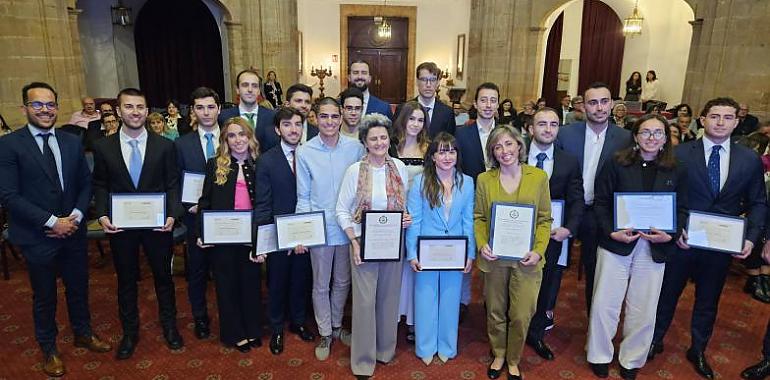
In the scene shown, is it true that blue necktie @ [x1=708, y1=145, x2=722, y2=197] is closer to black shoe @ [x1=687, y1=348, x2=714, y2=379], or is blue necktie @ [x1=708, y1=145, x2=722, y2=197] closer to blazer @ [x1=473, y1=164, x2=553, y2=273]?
blazer @ [x1=473, y1=164, x2=553, y2=273]

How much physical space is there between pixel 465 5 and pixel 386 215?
12855 millimetres

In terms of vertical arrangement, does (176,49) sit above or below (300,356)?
above

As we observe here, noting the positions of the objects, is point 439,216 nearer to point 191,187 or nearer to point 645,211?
point 645,211

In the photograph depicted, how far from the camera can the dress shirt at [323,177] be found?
10.1 ft

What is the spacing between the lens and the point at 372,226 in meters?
2.80

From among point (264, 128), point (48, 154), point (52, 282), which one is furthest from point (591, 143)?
point (52, 282)

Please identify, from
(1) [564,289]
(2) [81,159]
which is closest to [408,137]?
(2) [81,159]

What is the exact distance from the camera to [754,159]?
9.58ft

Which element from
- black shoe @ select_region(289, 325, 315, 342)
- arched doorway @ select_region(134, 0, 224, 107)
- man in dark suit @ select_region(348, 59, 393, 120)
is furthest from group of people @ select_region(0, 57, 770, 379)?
arched doorway @ select_region(134, 0, 224, 107)

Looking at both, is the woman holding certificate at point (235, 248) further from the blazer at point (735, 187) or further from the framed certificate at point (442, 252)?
the blazer at point (735, 187)

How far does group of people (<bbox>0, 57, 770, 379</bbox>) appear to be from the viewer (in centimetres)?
286

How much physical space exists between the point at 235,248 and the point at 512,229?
173 cm

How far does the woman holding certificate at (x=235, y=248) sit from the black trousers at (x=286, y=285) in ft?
0.32

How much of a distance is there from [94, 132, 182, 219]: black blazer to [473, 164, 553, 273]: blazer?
190 cm
